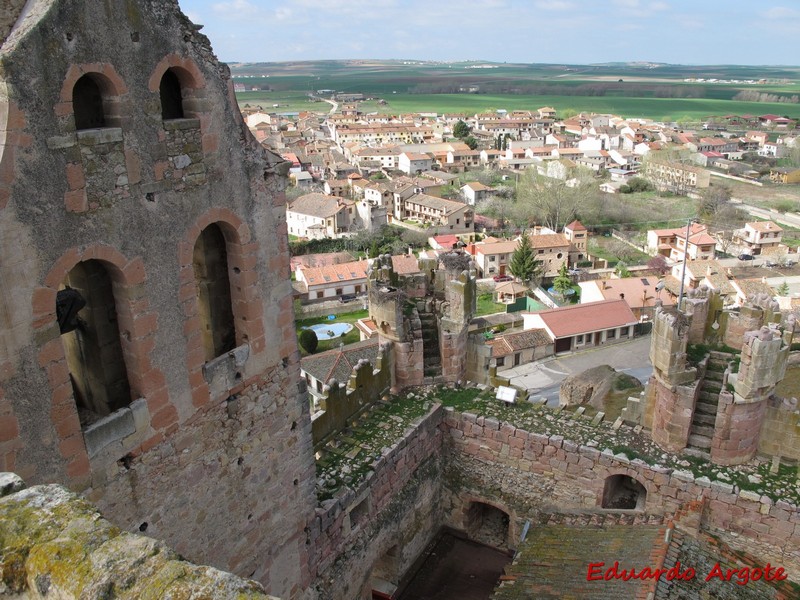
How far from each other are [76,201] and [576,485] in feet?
36.5

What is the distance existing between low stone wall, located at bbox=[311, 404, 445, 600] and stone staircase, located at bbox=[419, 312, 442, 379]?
5.03 feet

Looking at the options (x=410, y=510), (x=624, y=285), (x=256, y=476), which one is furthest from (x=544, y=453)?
(x=624, y=285)

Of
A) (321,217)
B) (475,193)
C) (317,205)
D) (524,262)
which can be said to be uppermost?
(317,205)

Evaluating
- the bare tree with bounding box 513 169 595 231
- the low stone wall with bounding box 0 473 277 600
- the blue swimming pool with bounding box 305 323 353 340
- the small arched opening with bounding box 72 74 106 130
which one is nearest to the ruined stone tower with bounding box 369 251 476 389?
the small arched opening with bounding box 72 74 106 130

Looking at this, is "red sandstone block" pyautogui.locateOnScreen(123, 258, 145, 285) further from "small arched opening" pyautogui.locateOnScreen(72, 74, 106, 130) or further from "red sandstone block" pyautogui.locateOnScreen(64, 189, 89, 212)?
"small arched opening" pyautogui.locateOnScreen(72, 74, 106, 130)

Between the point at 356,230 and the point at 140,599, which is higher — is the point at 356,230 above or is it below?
below

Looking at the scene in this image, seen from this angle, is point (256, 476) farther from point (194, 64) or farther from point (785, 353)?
point (785, 353)

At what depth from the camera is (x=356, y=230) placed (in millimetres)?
75562

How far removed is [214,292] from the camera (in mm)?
8688

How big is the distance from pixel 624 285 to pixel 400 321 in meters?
38.5

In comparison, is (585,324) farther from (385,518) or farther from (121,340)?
(121,340)

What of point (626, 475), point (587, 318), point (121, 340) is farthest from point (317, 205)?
point (121, 340)

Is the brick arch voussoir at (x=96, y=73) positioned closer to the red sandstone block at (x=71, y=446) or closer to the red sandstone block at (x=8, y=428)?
the red sandstone block at (x=8, y=428)

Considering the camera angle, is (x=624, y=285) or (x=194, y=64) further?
(x=624, y=285)
